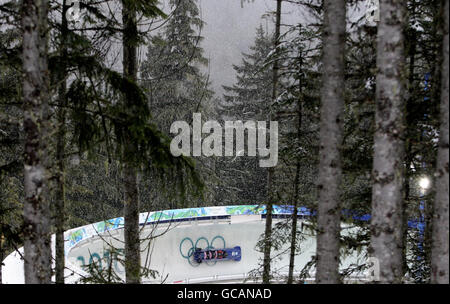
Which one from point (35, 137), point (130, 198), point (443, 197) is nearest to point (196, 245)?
point (130, 198)

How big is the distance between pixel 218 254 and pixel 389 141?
15830 millimetres

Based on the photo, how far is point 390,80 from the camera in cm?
307

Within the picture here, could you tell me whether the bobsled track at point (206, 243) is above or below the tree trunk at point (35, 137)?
below

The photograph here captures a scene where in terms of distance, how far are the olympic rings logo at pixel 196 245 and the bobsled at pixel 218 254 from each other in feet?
0.78

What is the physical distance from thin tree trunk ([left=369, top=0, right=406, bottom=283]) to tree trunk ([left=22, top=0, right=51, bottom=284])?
3.00 meters

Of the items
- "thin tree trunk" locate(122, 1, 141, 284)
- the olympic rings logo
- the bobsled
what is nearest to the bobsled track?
the olympic rings logo

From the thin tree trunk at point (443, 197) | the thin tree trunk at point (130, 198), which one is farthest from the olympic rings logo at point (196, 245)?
the thin tree trunk at point (443, 197)

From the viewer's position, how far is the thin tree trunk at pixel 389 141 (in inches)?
121

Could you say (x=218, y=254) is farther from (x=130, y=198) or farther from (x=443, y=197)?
(x=443, y=197)

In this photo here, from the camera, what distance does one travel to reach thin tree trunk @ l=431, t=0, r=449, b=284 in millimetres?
2906

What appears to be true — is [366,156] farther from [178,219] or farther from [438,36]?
[178,219]

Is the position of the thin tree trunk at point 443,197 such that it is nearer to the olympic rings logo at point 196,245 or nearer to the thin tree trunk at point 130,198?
the thin tree trunk at point 130,198
